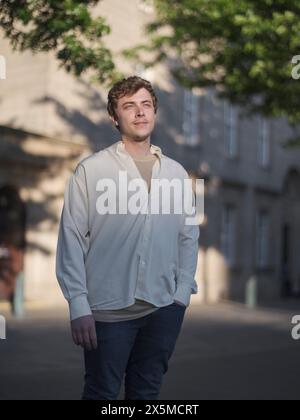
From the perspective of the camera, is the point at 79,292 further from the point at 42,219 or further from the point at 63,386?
the point at 42,219

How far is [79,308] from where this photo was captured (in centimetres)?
286

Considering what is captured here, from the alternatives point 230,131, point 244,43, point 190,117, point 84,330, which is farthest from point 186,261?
point 230,131

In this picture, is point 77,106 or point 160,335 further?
point 77,106

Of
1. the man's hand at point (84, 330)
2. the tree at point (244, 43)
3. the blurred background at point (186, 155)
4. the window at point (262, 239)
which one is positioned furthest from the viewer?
the window at point (262, 239)

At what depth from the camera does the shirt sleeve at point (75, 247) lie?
288 cm

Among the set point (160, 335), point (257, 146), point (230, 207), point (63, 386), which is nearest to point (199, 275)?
point (230, 207)

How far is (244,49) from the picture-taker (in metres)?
10.6

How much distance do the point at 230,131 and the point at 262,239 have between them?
4.63 metres

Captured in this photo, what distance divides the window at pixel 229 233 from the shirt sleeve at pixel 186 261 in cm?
1932

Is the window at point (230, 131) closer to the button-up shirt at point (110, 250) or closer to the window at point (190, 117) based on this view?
the window at point (190, 117)

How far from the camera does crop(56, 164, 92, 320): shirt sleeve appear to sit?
2.88m

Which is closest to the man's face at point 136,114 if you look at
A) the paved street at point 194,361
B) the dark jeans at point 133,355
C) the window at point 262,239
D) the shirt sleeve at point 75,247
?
the shirt sleeve at point 75,247

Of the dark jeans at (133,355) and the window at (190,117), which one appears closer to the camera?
the dark jeans at (133,355)
